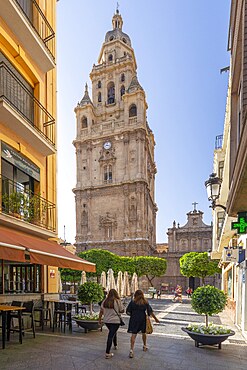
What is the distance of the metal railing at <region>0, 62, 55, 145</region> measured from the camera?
32.3 feet

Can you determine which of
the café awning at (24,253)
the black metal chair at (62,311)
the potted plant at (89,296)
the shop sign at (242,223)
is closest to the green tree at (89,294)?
the potted plant at (89,296)

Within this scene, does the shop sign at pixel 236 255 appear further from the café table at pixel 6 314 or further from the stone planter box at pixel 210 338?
the café table at pixel 6 314

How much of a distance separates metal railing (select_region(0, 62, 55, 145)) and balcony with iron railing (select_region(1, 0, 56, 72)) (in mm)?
1320

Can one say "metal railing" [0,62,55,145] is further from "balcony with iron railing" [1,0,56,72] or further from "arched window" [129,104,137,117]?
"arched window" [129,104,137,117]

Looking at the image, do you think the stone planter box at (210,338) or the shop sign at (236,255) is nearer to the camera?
the stone planter box at (210,338)

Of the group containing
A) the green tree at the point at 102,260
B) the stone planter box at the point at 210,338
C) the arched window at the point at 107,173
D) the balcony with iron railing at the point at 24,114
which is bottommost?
the green tree at the point at 102,260

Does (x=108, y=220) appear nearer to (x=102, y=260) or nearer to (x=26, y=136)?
(x=102, y=260)

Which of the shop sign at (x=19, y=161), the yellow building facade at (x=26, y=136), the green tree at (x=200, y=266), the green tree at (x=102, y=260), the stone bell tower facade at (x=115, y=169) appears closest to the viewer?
the yellow building facade at (x=26, y=136)

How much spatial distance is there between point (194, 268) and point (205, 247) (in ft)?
94.3

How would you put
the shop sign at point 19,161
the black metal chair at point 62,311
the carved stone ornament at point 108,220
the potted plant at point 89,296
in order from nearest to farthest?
the shop sign at point 19,161 < the black metal chair at point 62,311 < the potted plant at point 89,296 < the carved stone ornament at point 108,220

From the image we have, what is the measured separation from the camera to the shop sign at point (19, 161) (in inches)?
387

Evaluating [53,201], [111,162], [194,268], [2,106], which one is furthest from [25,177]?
[111,162]

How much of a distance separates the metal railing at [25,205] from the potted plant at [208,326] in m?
5.59

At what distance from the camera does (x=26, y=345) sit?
804cm
